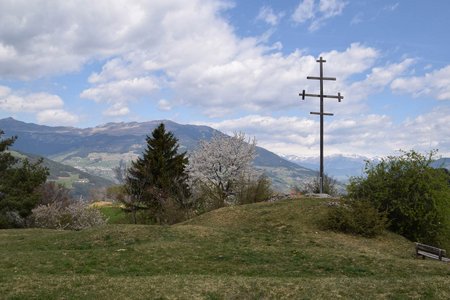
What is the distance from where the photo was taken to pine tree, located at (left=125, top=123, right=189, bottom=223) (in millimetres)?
49375

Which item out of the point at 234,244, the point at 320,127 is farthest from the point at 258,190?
the point at 234,244

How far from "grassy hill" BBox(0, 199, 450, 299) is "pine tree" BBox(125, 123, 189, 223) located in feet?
57.2

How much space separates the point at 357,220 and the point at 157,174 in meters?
29.2

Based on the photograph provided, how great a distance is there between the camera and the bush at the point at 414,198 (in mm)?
28703

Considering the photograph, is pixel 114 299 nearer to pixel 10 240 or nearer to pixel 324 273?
pixel 324 273

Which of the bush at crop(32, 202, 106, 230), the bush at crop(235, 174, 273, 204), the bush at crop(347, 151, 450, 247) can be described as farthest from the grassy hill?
the bush at crop(32, 202, 106, 230)

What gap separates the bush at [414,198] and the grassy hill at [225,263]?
2.33 meters

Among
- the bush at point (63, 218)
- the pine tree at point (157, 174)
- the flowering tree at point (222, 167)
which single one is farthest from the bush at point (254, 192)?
the bush at point (63, 218)

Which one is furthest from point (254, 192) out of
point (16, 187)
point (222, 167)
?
point (16, 187)

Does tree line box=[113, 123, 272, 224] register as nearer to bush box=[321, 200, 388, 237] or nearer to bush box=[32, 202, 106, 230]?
bush box=[32, 202, 106, 230]

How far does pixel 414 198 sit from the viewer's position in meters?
28.7

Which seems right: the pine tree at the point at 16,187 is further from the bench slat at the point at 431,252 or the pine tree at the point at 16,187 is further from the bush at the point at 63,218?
the bench slat at the point at 431,252

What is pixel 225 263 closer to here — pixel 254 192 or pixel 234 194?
pixel 254 192

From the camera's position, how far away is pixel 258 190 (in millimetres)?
44312
